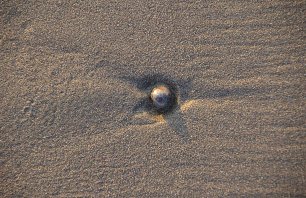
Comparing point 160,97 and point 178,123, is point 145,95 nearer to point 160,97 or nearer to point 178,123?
point 160,97

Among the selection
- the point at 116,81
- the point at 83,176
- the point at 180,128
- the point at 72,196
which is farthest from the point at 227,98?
the point at 72,196

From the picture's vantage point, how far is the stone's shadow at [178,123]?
5.80 ft

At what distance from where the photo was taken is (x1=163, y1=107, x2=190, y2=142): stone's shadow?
5.80 ft

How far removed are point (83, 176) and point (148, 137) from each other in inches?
16.6

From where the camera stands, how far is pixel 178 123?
1.77m

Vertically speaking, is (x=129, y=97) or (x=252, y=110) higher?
(x=252, y=110)

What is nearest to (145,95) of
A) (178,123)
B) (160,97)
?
(160,97)

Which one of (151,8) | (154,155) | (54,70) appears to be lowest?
(154,155)

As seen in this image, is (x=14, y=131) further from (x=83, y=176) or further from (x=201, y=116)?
(x=201, y=116)

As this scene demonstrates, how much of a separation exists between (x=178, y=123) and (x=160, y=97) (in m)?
0.18

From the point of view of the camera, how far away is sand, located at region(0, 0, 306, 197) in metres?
1.75

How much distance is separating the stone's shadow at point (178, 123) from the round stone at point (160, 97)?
70 mm

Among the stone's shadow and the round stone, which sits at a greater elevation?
the round stone

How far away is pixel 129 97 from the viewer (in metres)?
1.77
